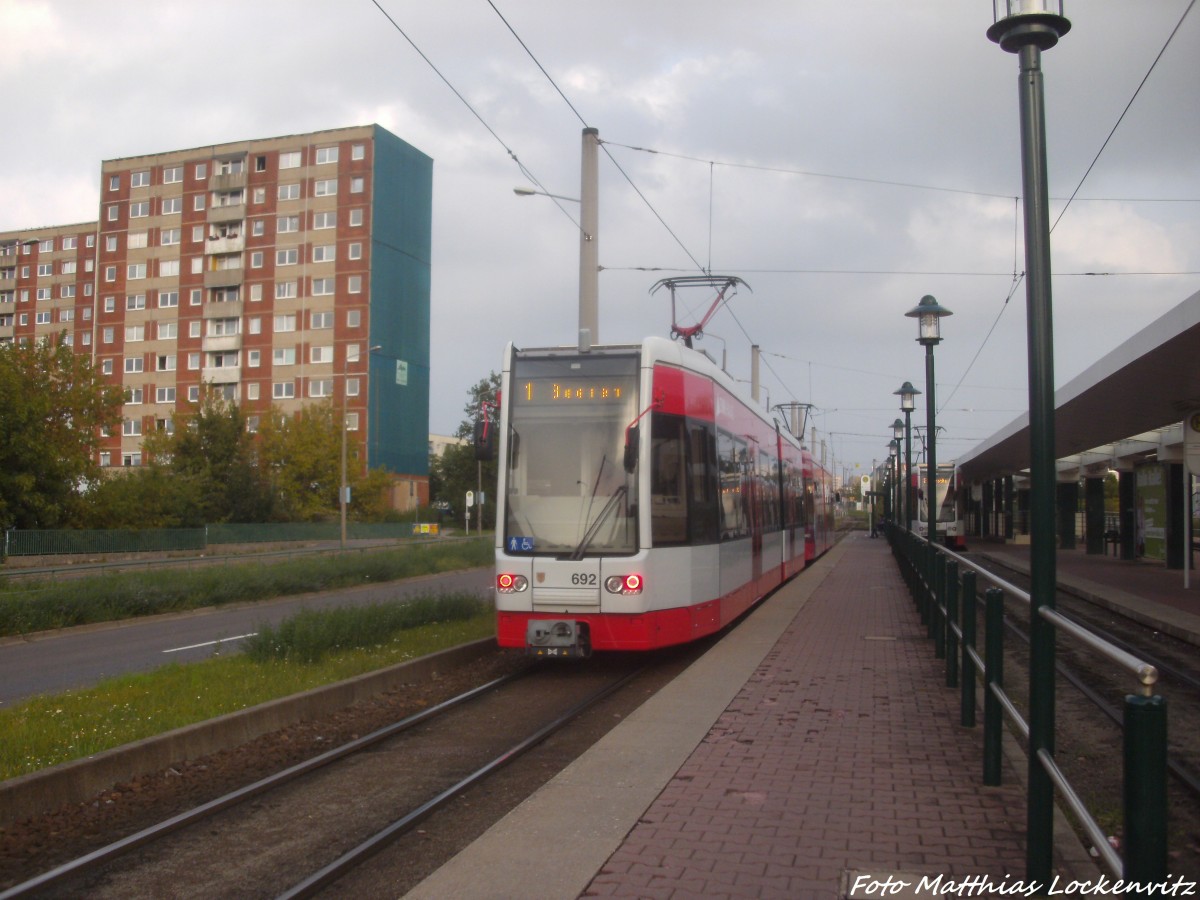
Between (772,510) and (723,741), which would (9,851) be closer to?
(723,741)

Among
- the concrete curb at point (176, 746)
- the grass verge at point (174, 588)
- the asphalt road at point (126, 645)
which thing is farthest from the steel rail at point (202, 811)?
the grass verge at point (174, 588)

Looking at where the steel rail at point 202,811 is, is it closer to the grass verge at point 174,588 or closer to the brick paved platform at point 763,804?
the brick paved platform at point 763,804

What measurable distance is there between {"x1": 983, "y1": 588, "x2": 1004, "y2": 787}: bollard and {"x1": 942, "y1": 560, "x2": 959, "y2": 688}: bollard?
3063mm

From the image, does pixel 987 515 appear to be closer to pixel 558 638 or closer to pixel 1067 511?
pixel 1067 511

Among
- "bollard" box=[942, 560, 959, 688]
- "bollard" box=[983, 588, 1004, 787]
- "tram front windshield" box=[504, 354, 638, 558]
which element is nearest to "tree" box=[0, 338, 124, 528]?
"tram front windshield" box=[504, 354, 638, 558]

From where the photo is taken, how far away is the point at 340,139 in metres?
72.2

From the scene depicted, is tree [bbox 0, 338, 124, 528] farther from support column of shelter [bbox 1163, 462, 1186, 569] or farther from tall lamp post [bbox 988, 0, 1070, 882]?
tall lamp post [bbox 988, 0, 1070, 882]

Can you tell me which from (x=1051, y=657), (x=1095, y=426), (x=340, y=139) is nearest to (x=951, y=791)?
(x=1051, y=657)

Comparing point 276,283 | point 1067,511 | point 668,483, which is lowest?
point 1067,511

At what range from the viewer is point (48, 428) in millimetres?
38281

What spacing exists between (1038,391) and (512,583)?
7.18 meters

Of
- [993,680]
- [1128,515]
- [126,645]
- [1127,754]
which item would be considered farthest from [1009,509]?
[1127,754]

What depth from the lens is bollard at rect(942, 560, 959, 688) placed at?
31.1ft

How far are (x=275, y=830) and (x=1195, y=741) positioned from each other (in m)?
6.98
